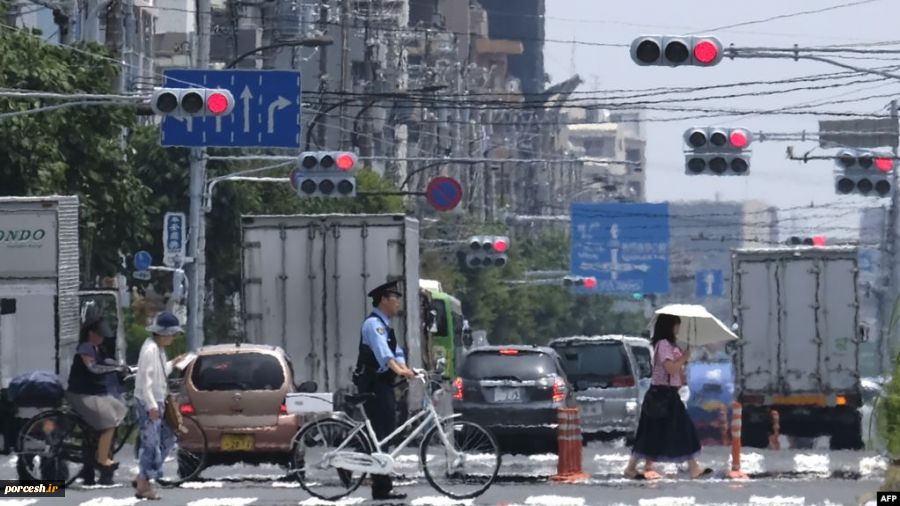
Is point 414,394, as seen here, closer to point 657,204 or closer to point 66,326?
point 66,326

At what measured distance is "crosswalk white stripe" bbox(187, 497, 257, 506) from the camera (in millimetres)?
21141

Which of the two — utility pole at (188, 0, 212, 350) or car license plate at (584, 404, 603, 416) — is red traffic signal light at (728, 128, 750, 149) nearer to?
car license plate at (584, 404, 603, 416)

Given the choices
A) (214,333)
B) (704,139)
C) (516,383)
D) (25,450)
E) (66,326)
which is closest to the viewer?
(25,450)

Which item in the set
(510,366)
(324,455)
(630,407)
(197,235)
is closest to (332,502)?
(324,455)

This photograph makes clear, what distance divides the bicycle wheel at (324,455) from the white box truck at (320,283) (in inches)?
462

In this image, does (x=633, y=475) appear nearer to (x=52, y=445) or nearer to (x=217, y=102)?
(x=52, y=445)

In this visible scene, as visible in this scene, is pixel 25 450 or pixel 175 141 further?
pixel 175 141

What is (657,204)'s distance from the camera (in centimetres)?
9006

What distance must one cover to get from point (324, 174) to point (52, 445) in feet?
81.9

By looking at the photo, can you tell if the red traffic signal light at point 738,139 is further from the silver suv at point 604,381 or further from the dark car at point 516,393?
the dark car at point 516,393

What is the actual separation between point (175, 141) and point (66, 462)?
52.6ft

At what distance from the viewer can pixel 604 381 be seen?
115ft

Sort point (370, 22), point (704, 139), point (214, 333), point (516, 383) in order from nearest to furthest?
point (516, 383)
point (704, 139)
point (214, 333)
point (370, 22)

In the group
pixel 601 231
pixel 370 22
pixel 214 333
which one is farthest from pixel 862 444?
pixel 370 22
